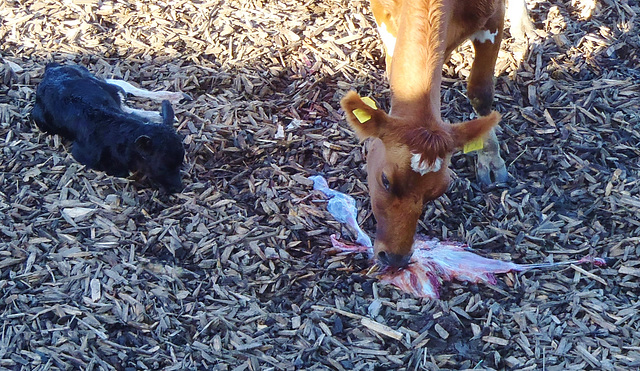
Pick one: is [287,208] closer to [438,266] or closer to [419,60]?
[438,266]

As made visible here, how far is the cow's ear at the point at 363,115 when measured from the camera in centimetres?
420

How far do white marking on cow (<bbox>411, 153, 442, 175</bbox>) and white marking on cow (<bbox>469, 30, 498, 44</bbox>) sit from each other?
1934mm

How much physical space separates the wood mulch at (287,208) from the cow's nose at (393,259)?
0.28 metres

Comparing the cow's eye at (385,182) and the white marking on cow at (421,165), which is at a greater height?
the white marking on cow at (421,165)

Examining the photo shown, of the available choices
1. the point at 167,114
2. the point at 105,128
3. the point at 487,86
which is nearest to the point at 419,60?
the point at 487,86

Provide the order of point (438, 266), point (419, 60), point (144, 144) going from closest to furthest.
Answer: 1. point (419, 60)
2. point (438, 266)
3. point (144, 144)

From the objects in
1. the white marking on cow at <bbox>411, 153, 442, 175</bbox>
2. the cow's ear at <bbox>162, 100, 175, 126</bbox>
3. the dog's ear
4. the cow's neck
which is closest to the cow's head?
the white marking on cow at <bbox>411, 153, 442, 175</bbox>

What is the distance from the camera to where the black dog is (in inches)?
214

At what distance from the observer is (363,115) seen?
422 cm

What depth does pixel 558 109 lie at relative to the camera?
6.28m

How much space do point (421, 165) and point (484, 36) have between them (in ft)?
6.72

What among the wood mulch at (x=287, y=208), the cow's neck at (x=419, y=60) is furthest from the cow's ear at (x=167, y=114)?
the cow's neck at (x=419, y=60)

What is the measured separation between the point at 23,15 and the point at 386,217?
15.8 ft

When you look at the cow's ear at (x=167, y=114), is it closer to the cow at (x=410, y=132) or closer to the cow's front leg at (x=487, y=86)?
the cow at (x=410, y=132)
